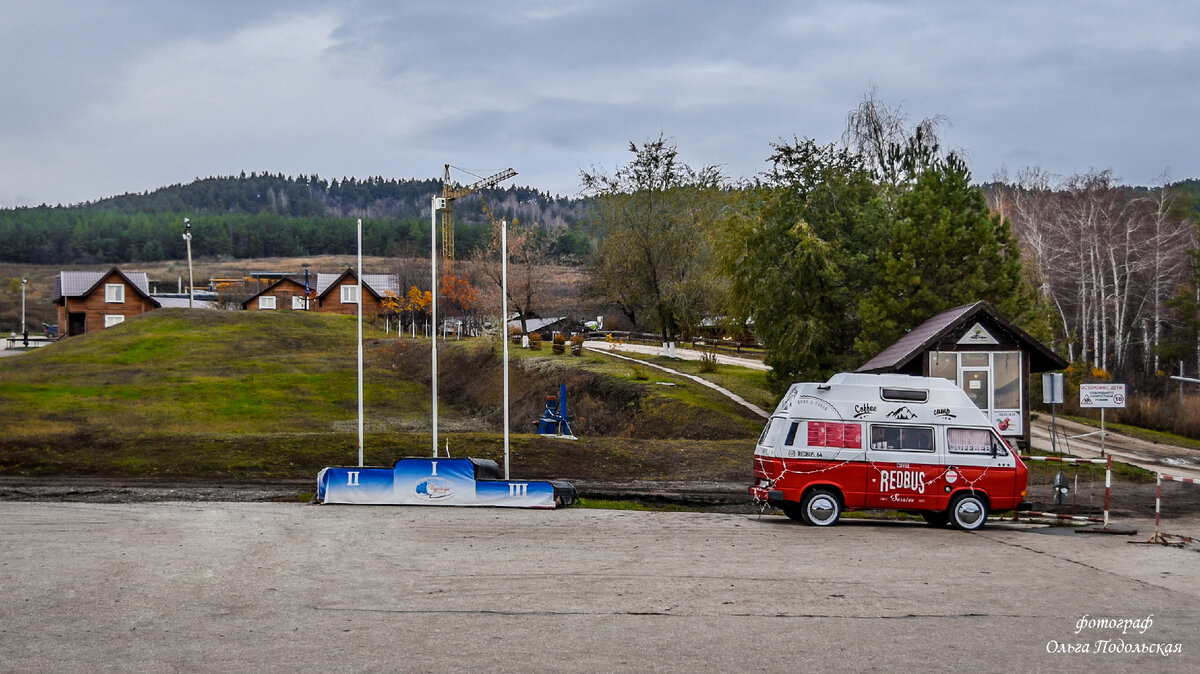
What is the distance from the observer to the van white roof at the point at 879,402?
2073 cm

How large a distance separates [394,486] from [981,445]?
13.0m

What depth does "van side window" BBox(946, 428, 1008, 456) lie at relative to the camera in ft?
68.1

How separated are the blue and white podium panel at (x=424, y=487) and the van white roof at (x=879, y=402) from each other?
6.35 m

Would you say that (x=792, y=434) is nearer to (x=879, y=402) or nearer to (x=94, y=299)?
(x=879, y=402)

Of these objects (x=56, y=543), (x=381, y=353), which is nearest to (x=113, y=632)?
(x=56, y=543)

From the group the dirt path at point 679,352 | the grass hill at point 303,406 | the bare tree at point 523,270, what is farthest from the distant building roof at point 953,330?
the bare tree at point 523,270

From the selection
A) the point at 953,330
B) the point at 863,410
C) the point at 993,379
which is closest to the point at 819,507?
the point at 863,410

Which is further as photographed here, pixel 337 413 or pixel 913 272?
pixel 337 413

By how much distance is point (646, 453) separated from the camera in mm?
31641

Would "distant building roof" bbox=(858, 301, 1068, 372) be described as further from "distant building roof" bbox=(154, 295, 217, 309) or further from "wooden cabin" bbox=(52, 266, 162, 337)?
"distant building roof" bbox=(154, 295, 217, 309)

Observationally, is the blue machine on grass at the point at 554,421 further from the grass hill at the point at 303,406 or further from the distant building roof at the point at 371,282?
the distant building roof at the point at 371,282

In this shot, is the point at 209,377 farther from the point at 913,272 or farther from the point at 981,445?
the point at 981,445

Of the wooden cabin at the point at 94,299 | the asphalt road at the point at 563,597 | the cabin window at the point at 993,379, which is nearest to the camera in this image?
the asphalt road at the point at 563,597

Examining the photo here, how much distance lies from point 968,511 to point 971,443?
1461 mm
